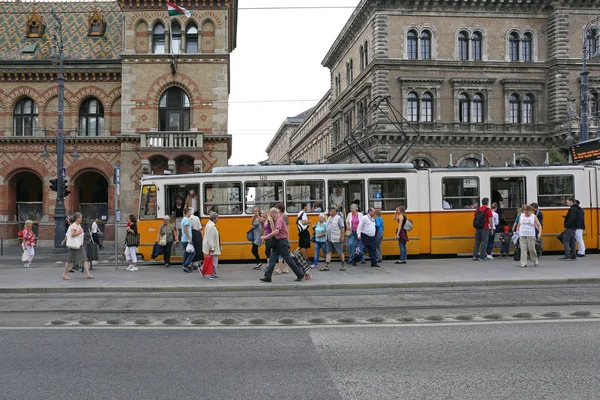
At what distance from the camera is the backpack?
15.8m

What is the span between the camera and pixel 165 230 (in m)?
15.9

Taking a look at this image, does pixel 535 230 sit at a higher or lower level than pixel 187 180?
lower

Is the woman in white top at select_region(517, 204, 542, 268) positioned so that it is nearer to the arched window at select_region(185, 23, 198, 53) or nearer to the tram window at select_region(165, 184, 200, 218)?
the tram window at select_region(165, 184, 200, 218)

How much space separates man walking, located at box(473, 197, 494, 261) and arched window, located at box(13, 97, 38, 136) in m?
27.1

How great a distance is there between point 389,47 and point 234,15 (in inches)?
536

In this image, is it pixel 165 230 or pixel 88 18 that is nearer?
pixel 165 230

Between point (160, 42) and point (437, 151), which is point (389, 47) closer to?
point (437, 151)

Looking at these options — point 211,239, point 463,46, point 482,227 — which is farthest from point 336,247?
point 463,46

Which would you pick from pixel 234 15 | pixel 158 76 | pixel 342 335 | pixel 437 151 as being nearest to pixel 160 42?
pixel 158 76

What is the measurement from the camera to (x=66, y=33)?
33.8 metres

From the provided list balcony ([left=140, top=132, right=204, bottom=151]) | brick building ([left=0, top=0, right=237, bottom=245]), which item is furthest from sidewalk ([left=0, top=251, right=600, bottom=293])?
brick building ([left=0, top=0, right=237, bottom=245])

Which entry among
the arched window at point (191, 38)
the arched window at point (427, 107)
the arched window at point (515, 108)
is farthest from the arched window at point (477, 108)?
the arched window at point (191, 38)

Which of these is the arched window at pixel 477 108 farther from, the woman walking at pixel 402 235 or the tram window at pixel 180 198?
the tram window at pixel 180 198

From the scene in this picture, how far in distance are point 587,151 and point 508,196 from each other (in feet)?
12.4
